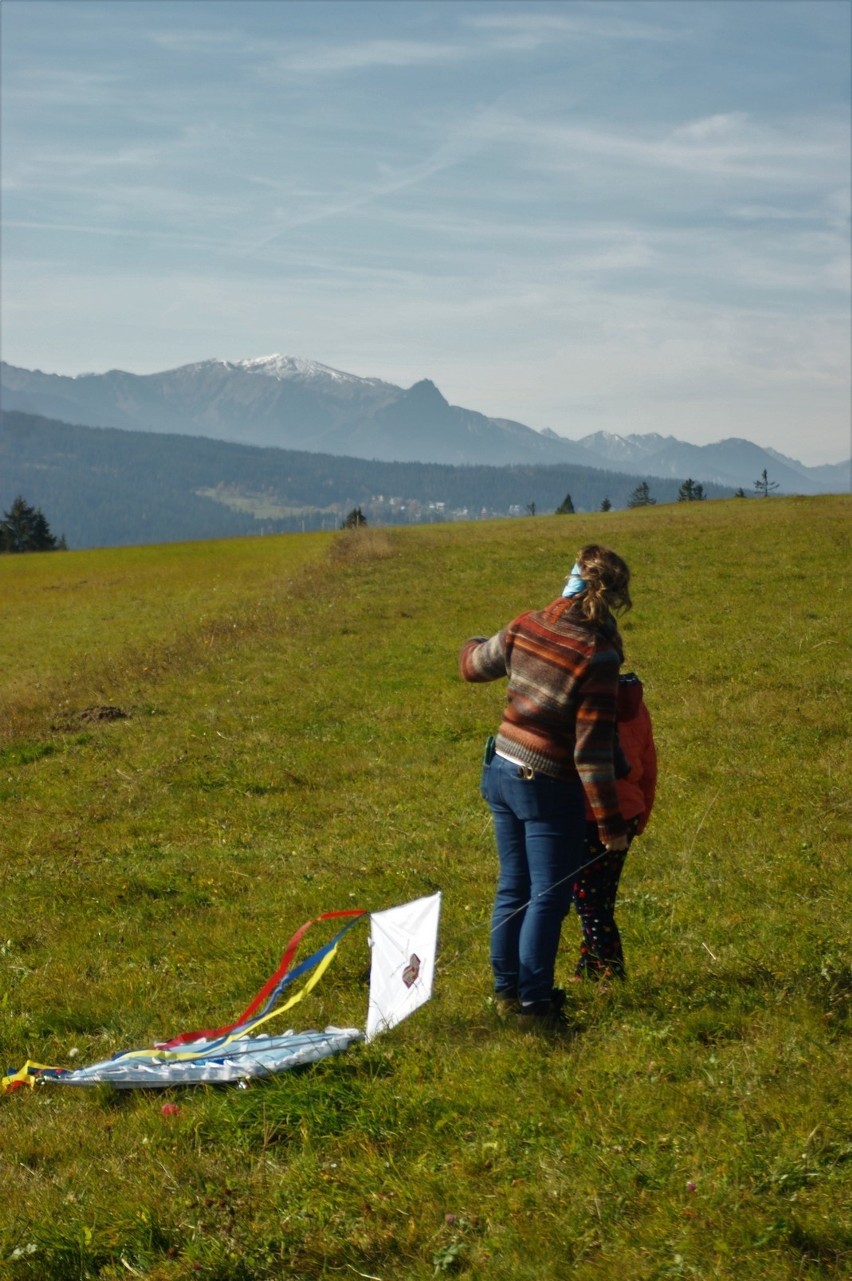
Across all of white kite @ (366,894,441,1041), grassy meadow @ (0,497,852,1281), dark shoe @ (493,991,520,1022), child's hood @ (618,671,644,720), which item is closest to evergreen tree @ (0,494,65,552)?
grassy meadow @ (0,497,852,1281)

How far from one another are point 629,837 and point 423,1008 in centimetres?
166

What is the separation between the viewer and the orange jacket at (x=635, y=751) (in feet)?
21.0

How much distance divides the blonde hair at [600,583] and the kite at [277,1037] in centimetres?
204

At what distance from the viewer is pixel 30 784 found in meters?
15.8

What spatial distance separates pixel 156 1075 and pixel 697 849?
532 cm

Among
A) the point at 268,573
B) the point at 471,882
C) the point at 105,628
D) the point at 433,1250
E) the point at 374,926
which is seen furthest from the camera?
the point at 268,573

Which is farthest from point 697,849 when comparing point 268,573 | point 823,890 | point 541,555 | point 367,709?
point 268,573

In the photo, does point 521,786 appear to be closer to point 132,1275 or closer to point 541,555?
point 132,1275

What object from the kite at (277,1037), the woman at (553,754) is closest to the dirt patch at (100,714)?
the kite at (277,1037)

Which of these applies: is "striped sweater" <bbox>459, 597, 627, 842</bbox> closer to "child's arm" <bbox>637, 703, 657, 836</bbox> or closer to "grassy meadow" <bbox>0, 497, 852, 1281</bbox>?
"child's arm" <bbox>637, 703, 657, 836</bbox>

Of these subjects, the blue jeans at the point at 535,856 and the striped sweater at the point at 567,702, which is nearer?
the striped sweater at the point at 567,702

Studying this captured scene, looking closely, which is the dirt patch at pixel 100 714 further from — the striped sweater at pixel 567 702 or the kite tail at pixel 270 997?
the striped sweater at pixel 567 702

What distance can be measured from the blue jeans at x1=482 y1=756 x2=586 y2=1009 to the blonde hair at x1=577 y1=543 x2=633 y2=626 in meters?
0.93

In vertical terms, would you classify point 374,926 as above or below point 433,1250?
above
